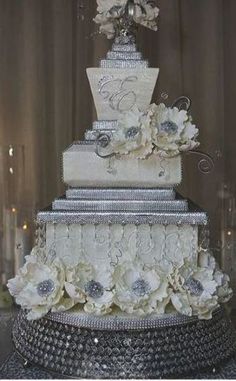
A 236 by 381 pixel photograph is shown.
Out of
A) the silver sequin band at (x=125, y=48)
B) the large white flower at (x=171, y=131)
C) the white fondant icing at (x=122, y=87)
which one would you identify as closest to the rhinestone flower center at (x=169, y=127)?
the large white flower at (x=171, y=131)

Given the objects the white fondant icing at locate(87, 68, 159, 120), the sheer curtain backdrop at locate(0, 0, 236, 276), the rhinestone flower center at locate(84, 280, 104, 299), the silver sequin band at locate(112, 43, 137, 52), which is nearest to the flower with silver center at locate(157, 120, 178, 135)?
the white fondant icing at locate(87, 68, 159, 120)

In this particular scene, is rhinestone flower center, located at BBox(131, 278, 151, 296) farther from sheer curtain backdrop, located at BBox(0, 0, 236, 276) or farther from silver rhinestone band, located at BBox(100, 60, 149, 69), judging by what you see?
sheer curtain backdrop, located at BBox(0, 0, 236, 276)

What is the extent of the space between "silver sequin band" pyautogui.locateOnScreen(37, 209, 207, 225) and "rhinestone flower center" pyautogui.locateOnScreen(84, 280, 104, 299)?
13 cm

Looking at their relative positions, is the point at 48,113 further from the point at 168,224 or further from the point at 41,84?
the point at 168,224

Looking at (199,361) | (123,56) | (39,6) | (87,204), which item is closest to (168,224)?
(87,204)

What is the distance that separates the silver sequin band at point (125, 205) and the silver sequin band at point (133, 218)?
2cm

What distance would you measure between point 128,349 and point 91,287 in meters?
0.14

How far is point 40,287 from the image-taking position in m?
1.41

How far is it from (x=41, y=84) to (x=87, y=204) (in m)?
1.00

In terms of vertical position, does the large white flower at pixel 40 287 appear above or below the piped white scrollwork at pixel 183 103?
below

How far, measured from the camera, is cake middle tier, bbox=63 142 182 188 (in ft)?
4.82

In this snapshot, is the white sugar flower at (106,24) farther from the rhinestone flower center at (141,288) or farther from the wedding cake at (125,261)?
the rhinestone flower center at (141,288)

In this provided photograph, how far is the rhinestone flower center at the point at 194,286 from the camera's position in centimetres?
140

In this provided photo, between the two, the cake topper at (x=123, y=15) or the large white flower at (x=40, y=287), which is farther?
the cake topper at (x=123, y=15)
